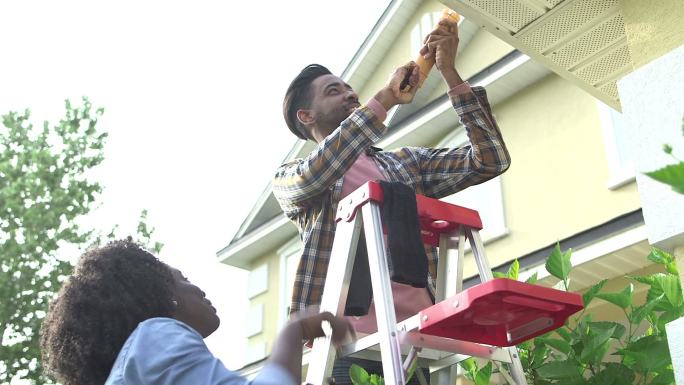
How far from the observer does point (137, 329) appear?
1849mm

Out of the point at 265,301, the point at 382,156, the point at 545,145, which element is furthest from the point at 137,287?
the point at 265,301

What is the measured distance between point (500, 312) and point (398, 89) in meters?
1.01

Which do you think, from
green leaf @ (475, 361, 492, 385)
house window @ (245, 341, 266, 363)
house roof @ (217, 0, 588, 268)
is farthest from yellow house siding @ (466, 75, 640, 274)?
green leaf @ (475, 361, 492, 385)

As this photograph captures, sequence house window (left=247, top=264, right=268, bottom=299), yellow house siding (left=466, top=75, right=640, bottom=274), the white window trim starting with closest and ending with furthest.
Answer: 1. yellow house siding (left=466, top=75, right=640, bottom=274)
2. the white window trim
3. house window (left=247, top=264, right=268, bottom=299)

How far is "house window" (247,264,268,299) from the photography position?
14.1 m

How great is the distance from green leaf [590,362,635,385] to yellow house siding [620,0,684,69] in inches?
37.0

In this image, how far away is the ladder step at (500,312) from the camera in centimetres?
204

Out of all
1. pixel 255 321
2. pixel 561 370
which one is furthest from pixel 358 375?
pixel 255 321

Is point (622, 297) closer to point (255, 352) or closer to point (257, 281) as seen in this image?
point (255, 352)

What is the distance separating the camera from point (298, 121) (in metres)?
3.33

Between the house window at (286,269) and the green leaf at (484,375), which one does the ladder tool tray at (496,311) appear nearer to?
the green leaf at (484,375)

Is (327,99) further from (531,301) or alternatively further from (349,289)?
(531,301)

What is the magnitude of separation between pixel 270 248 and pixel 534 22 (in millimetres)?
11632

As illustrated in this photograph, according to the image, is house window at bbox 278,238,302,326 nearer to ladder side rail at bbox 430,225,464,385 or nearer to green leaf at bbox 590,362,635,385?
ladder side rail at bbox 430,225,464,385
